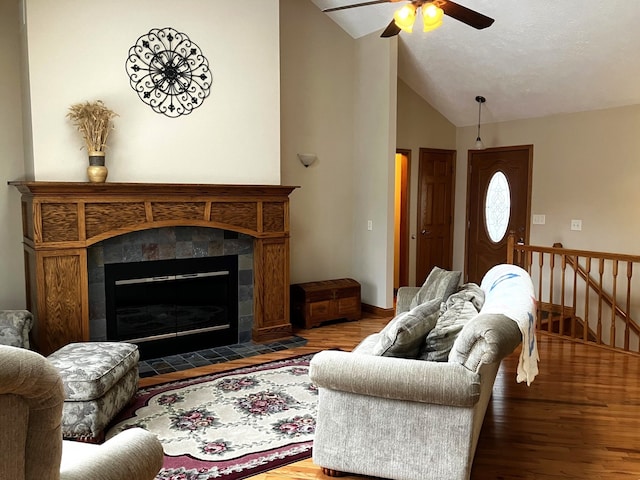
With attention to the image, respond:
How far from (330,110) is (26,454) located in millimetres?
5324

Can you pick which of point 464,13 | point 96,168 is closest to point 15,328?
point 96,168

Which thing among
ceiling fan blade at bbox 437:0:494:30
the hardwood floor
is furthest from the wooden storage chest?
ceiling fan blade at bbox 437:0:494:30

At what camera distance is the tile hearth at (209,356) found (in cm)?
419

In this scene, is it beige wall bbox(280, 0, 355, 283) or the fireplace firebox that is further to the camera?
beige wall bbox(280, 0, 355, 283)

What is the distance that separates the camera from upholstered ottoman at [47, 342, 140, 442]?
285 cm

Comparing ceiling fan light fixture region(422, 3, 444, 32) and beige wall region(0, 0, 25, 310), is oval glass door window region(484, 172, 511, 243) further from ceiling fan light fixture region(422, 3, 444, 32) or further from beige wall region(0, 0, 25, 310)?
beige wall region(0, 0, 25, 310)

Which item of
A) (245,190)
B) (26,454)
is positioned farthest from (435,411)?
(245,190)

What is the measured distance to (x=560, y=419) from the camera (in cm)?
324

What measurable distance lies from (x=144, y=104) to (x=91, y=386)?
2.40 metres

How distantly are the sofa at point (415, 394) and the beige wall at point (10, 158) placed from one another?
3135 millimetres

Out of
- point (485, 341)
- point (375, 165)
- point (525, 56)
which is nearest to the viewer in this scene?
point (485, 341)

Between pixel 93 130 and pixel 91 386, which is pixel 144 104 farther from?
pixel 91 386

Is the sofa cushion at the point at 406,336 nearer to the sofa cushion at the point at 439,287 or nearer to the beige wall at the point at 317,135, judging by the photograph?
the sofa cushion at the point at 439,287

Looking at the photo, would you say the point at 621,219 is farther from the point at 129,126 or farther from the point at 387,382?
the point at 129,126
